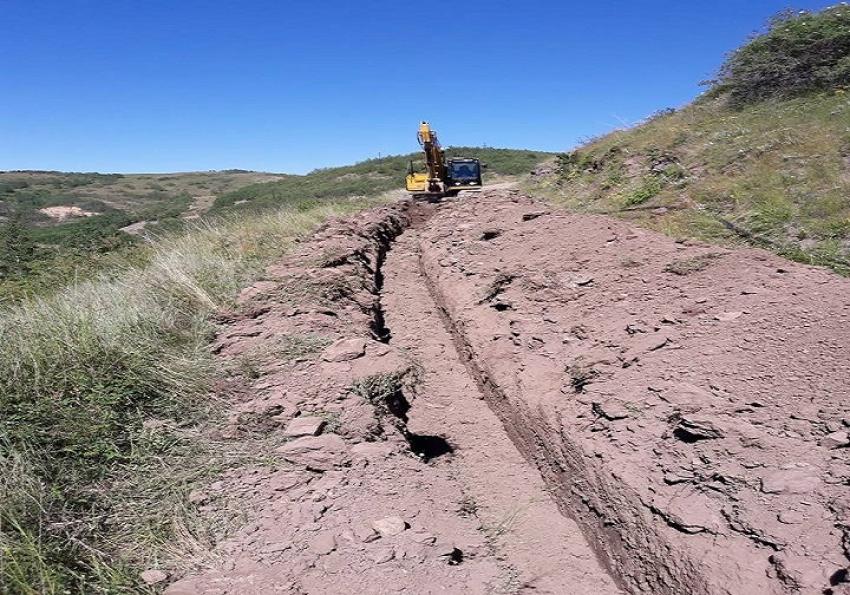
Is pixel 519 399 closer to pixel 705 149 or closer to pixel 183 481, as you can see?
pixel 183 481

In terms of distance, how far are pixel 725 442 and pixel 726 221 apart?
4371mm

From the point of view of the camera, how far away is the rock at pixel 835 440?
3.14m

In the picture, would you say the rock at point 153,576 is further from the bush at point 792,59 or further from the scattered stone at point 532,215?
the bush at point 792,59

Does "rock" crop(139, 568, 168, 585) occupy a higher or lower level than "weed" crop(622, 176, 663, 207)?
lower

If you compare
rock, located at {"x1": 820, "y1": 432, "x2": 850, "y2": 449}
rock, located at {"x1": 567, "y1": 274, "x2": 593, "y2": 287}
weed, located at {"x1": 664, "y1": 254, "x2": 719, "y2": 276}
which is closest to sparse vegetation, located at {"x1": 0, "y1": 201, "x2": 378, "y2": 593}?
rock, located at {"x1": 567, "y1": 274, "x2": 593, "y2": 287}

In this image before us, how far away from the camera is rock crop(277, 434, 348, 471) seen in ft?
11.8

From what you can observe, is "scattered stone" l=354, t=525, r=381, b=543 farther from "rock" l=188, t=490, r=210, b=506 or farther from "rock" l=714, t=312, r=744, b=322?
"rock" l=714, t=312, r=744, b=322

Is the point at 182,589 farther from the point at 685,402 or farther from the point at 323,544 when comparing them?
the point at 685,402

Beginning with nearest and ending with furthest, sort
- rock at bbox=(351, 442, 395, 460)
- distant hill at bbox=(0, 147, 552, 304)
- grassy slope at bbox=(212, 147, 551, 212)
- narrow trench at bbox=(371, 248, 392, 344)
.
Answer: rock at bbox=(351, 442, 395, 460)
narrow trench at bbox=(371, 248, 392, 344)
distant hill at bbox=(0, 147, 552, 304)
grassy slope at bbox=(212, 147, 551, 212)

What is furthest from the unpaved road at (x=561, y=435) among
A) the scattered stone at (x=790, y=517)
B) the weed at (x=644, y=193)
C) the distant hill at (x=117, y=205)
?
the distant hill at (x=117, y=205)

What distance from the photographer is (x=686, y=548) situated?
2971 millimetres

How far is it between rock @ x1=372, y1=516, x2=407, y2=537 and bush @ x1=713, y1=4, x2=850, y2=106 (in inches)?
480

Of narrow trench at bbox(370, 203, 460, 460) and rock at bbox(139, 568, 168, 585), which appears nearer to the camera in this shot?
rock at bbox(139, 568, 168, 585)

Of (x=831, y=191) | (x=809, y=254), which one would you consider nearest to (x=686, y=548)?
(x=809, y=254)
